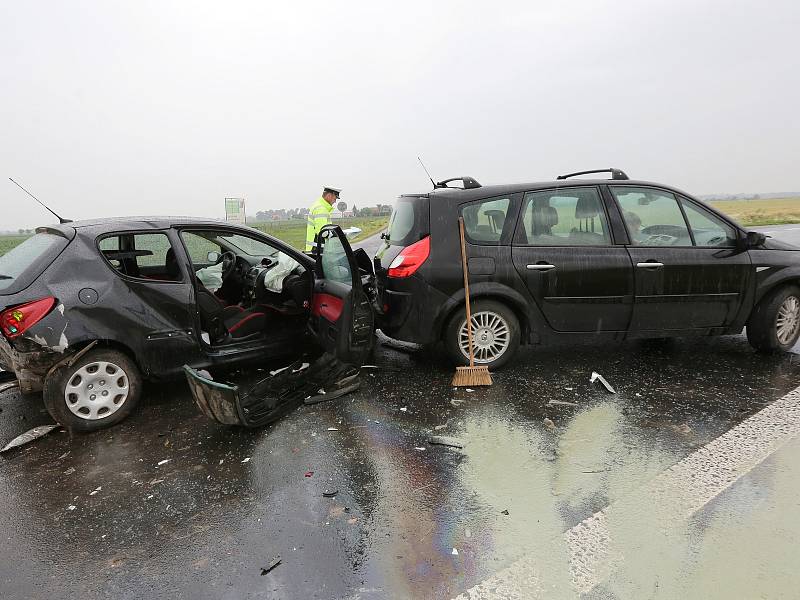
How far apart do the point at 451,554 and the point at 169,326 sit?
9.13 ft

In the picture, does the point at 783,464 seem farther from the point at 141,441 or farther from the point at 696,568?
the point at 141,441

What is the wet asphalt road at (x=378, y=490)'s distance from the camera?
2207 mm

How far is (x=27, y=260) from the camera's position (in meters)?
3.73

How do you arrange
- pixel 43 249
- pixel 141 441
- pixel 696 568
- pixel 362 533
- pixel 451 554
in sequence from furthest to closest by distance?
pixel 43 249 < pixel 141 441 < pixel 362 533 < pixel 451 554 < pixel 696 568

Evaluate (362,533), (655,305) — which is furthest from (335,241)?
(655,305)

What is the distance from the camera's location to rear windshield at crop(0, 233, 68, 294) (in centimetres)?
356

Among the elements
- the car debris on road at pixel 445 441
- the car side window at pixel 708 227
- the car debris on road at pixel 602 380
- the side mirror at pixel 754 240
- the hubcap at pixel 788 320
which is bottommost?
the car debris on road at pixel 602 380

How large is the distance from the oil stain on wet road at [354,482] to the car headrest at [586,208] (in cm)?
140

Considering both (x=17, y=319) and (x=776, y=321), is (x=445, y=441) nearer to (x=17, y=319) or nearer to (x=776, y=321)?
(x=17, y=319)

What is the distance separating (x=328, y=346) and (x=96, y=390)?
175cm

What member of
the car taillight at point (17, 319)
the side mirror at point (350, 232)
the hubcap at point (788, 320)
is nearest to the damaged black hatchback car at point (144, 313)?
the car taillight at point (17, 319)

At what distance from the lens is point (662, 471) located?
2902 millimetres

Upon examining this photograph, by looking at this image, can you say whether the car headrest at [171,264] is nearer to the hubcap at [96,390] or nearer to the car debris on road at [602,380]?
the hubcap at [96,390]

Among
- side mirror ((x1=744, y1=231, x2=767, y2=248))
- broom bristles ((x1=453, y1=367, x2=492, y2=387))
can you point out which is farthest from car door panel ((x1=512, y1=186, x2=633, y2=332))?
side mirror ((x1=744, y1=231, x2=767, y2=248))
